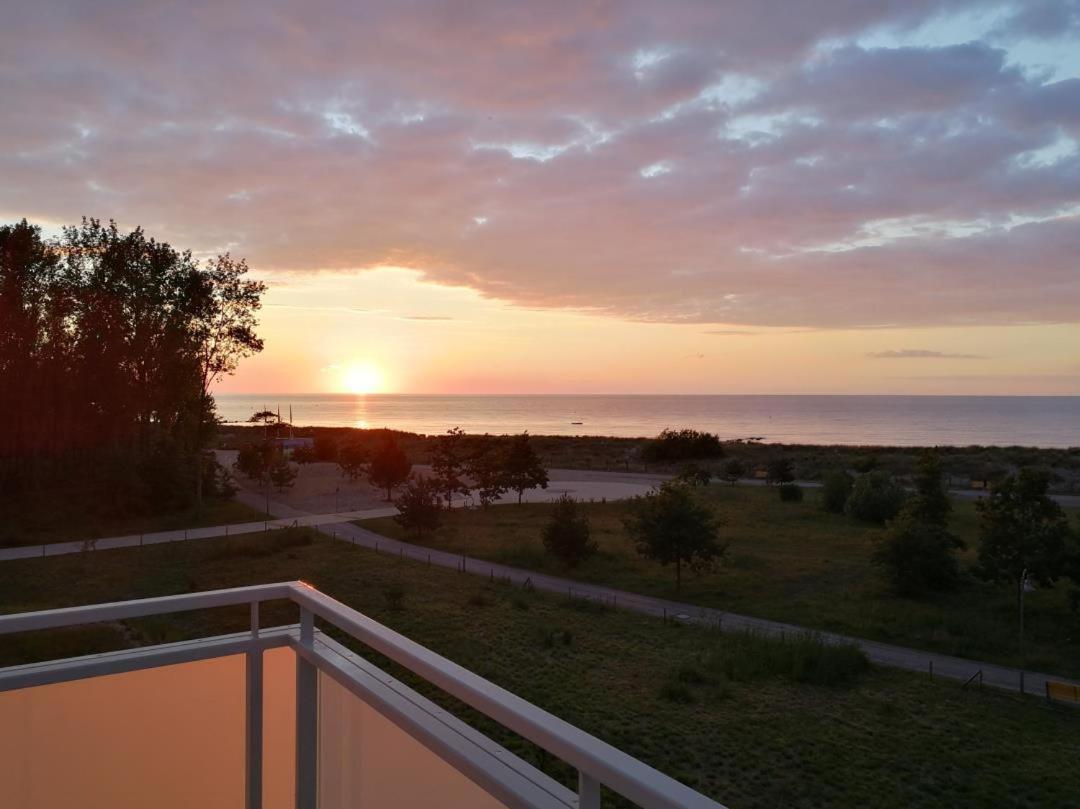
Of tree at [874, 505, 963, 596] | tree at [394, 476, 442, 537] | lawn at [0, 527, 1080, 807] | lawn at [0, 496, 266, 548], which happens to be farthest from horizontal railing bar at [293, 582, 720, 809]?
lawn at [0, 496, 266, 548]

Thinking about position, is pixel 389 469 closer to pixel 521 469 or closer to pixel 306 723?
pixel 521 469

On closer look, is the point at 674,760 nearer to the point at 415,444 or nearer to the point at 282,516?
the point at 282,516

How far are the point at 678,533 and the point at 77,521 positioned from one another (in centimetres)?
1982

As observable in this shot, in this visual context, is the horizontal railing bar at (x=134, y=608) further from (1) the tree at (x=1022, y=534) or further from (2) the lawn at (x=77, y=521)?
(2) the lawn at (x=77, y=521)

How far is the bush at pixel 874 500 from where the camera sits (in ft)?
89.3

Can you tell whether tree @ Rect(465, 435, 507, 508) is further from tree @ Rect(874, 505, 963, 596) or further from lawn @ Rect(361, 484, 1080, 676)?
tree @ Rect(874, 505, 963, 596)

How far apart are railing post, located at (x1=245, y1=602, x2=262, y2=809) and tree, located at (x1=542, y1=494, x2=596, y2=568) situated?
1795cm

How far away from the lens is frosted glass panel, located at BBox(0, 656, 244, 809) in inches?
101

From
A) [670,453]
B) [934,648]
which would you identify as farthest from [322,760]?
[670,453]

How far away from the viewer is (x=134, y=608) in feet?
8.15

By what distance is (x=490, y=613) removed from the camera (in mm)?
15961

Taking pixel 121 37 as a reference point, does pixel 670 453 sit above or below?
below

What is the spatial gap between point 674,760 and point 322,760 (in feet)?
26.9

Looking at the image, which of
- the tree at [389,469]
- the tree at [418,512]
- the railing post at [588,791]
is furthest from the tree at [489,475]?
the railing post at [588,791]
